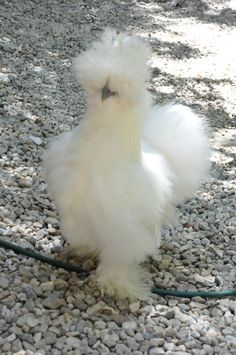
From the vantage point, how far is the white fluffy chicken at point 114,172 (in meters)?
2.39

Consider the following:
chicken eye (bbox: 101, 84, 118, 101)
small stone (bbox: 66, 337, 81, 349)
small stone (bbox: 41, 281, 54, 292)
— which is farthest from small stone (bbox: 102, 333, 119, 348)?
chicken eye (bbox: 101, 84, 118, 101)

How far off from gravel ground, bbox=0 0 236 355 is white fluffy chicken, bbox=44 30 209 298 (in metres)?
0.21

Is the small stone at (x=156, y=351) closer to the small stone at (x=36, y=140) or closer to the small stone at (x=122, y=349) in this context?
the small stone at (x=122, y=349)

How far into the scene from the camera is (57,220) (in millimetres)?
3404

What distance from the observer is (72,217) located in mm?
2711

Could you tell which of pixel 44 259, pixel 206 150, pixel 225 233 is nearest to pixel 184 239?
pixel 225 233

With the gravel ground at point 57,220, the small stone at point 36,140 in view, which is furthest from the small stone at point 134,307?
the small stone at point 36,140

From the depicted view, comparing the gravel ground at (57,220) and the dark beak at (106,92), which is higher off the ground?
the dark beak at (106,92)

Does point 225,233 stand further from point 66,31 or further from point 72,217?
point 66,31

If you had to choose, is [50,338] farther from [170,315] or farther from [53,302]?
[170,315]

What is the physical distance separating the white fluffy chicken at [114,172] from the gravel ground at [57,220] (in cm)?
21

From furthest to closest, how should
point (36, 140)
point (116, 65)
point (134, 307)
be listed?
point (36, 140) < point (134, 307) < point (116, 65)

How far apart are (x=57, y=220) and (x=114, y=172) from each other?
99 cm

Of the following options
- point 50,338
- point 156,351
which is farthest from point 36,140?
point 156,351
